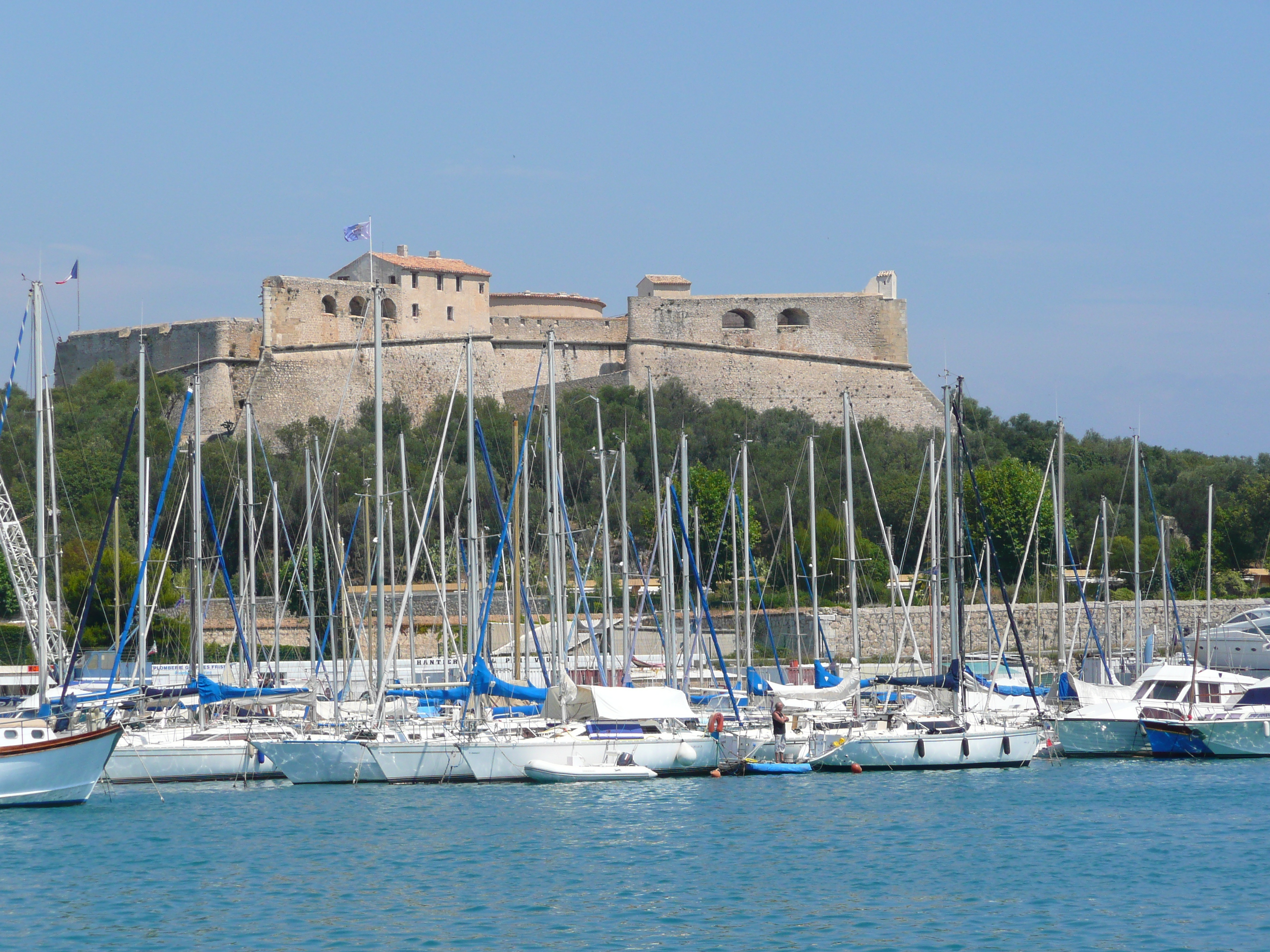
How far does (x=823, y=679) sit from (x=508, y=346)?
3729 cm

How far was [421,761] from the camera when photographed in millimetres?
22109

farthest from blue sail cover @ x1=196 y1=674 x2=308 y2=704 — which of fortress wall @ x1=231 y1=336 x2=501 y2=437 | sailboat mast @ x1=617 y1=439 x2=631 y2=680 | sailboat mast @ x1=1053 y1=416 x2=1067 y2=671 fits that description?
fortress wall @ x1=231 y1=336 x2=501 y2=437

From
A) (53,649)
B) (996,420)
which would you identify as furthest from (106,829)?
(996,420)

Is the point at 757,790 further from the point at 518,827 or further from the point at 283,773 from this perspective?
the point at 283,773

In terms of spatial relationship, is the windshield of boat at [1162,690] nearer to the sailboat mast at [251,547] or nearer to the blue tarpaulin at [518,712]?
the blue tarpaulin at [518,712]

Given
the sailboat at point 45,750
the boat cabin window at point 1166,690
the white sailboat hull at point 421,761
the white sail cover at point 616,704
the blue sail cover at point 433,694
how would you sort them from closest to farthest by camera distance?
the sailboat at point 45,750, the white sailboat hull at point 421,761, the white sail cover at point 616,704, the blue sail cover at point 433,694, the boat cabin window at point 1166,690

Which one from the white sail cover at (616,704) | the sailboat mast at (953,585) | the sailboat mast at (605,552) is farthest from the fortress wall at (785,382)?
the white sail cover at (616,704)

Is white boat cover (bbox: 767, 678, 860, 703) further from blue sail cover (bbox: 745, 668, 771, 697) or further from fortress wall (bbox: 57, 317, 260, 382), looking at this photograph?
fortress wall (bbox: 57, 317, 260, 382)

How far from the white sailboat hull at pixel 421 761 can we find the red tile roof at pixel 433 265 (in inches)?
1603

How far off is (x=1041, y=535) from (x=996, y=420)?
18235mm

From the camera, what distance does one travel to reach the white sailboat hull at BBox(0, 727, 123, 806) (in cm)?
1958

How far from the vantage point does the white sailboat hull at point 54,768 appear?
64.2ft

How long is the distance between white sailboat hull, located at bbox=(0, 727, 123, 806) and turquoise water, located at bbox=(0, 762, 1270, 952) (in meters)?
0.27

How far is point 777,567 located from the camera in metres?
43.9
